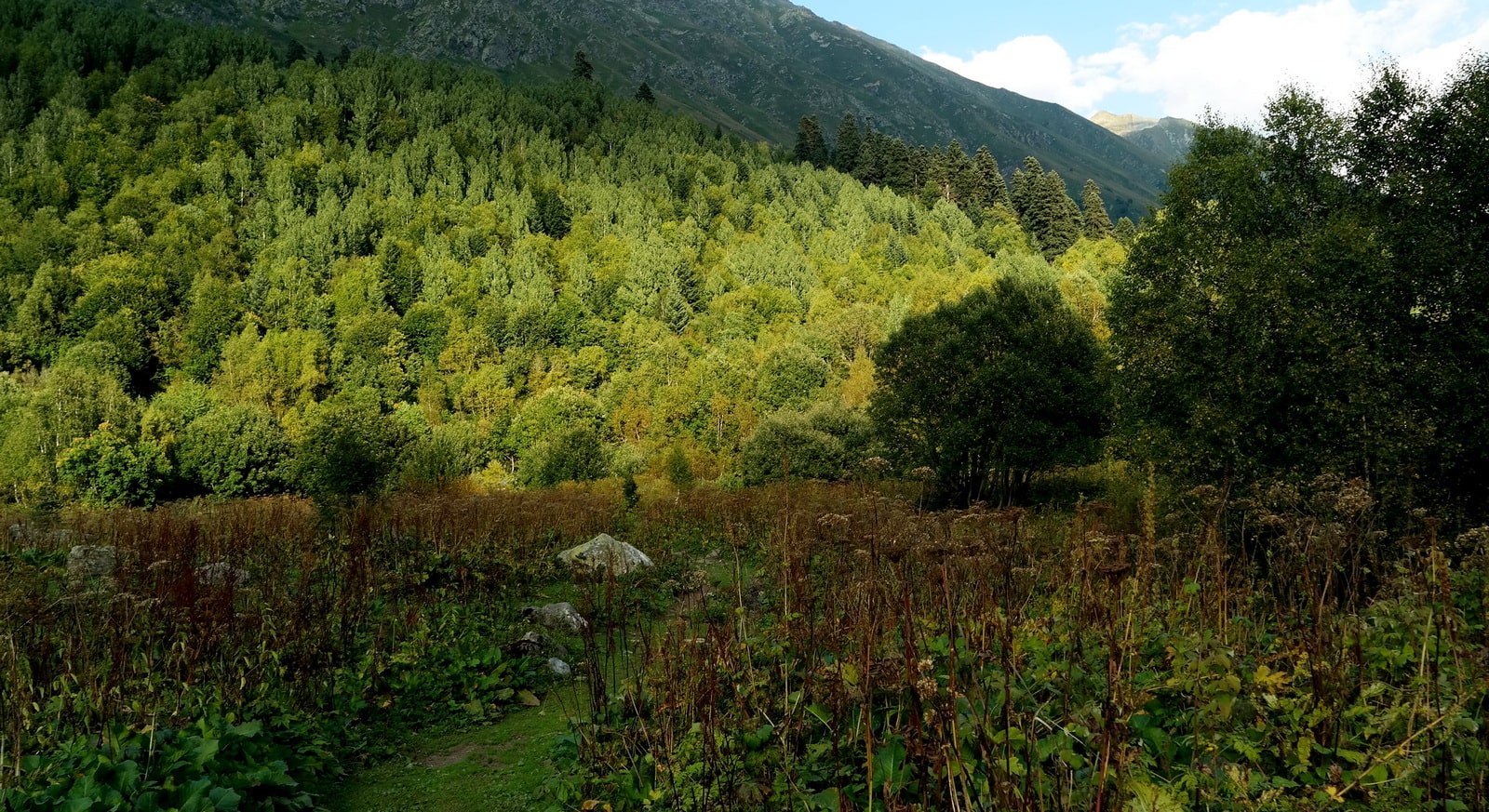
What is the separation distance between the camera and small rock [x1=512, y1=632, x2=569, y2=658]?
8.49 meters

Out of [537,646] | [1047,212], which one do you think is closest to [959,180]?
[1047,212]

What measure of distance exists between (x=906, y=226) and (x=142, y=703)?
95453 millimetres

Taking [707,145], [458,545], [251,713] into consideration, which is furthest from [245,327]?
[251,713]

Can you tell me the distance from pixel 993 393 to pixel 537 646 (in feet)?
66.5

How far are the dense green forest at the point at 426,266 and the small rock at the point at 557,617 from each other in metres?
30.5

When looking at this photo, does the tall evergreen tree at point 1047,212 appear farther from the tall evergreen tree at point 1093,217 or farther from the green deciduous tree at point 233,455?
the green deciduous tree at point 233,455

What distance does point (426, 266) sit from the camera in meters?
87.9

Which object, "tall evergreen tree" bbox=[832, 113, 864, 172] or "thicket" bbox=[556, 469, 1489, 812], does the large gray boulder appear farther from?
"tall evergreen tree" bbox=[832, 113, 864, 172]

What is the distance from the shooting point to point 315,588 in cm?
941

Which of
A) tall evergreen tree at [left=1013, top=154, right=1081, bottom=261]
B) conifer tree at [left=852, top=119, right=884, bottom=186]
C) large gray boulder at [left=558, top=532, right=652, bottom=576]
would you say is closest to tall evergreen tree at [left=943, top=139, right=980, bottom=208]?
tall evergreen tree at [left=1013, top=154, right=1081, bottom=261]

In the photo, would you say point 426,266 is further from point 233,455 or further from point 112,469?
point 112,469

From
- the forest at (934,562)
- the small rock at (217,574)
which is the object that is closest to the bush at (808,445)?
the forest at (934,562)

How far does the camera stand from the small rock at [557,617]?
9.52 meters

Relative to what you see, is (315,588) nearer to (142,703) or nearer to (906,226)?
(142,703)
